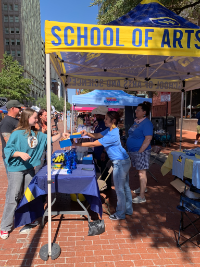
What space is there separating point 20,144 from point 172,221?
2867mm

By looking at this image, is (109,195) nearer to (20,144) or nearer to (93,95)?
(20,144)

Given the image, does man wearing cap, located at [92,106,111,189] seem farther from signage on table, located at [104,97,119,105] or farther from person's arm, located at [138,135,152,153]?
signage on table, located at [104,97,119,105]

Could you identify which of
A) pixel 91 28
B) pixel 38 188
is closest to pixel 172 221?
pixel 38 188

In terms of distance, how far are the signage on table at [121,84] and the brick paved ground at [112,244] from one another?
3.64m

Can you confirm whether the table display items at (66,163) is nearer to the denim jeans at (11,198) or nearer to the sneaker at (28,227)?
the denim jeans at (11,198)

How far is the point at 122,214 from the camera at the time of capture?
10.9 feet

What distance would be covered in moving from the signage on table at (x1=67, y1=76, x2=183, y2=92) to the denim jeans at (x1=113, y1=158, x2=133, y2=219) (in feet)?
10.8

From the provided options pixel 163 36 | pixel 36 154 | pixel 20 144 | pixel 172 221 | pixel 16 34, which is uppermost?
pixel 16 34

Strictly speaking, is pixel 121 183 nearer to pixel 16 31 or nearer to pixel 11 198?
pixel 11 198

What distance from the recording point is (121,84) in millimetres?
5887

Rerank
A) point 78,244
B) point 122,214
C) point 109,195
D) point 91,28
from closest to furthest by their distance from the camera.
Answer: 1. point 91,28
2. point 78,244
3. point 122,214
4. point 109,195

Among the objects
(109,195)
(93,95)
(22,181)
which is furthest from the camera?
(93,95)

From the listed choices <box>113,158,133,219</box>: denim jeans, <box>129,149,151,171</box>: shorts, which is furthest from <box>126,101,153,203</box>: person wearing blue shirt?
<box>113,158,133,219</box>: denim jeans

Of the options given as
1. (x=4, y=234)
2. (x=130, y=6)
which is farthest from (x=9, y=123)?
(x=130, y=6)
